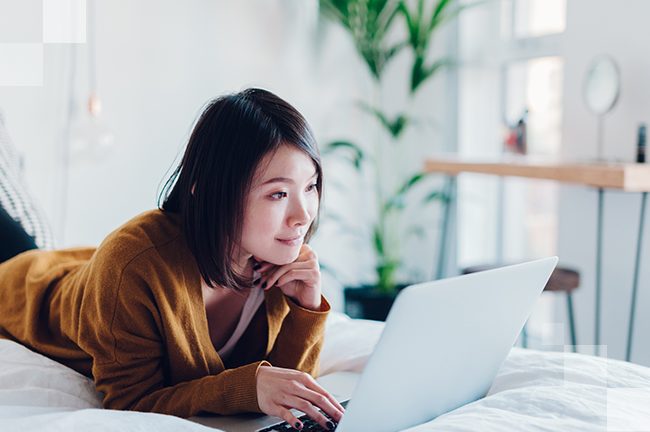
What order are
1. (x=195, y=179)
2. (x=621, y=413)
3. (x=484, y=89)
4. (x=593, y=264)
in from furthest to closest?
(x=484, y=89) → (x=593, y=264) → (x=195, y=179) → (x=621, y=413)

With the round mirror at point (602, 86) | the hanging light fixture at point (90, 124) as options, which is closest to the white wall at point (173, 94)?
the hanging light fixture at point (90, 124)

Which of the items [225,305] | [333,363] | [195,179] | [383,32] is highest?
[383,32]

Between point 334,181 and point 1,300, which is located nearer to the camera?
point 1,300

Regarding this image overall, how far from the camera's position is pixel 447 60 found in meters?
2.85

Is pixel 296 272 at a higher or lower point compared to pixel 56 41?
lower

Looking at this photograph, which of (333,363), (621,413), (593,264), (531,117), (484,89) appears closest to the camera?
(621,413)

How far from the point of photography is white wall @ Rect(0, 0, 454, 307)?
250 cm

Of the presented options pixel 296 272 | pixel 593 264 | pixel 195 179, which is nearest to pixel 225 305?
pixel 296 272

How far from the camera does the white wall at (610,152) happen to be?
84.6 inches

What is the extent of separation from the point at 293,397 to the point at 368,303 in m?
1.93

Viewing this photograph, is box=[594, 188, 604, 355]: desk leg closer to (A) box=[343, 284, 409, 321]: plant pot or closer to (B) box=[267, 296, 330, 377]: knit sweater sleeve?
(A) box=[343, 284, 409, 321]: plant pot

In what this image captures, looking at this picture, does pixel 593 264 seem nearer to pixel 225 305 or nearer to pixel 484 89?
pixel 484 89

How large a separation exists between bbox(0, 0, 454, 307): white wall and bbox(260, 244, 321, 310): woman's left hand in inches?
47.5

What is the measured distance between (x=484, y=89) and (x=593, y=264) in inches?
35.9
